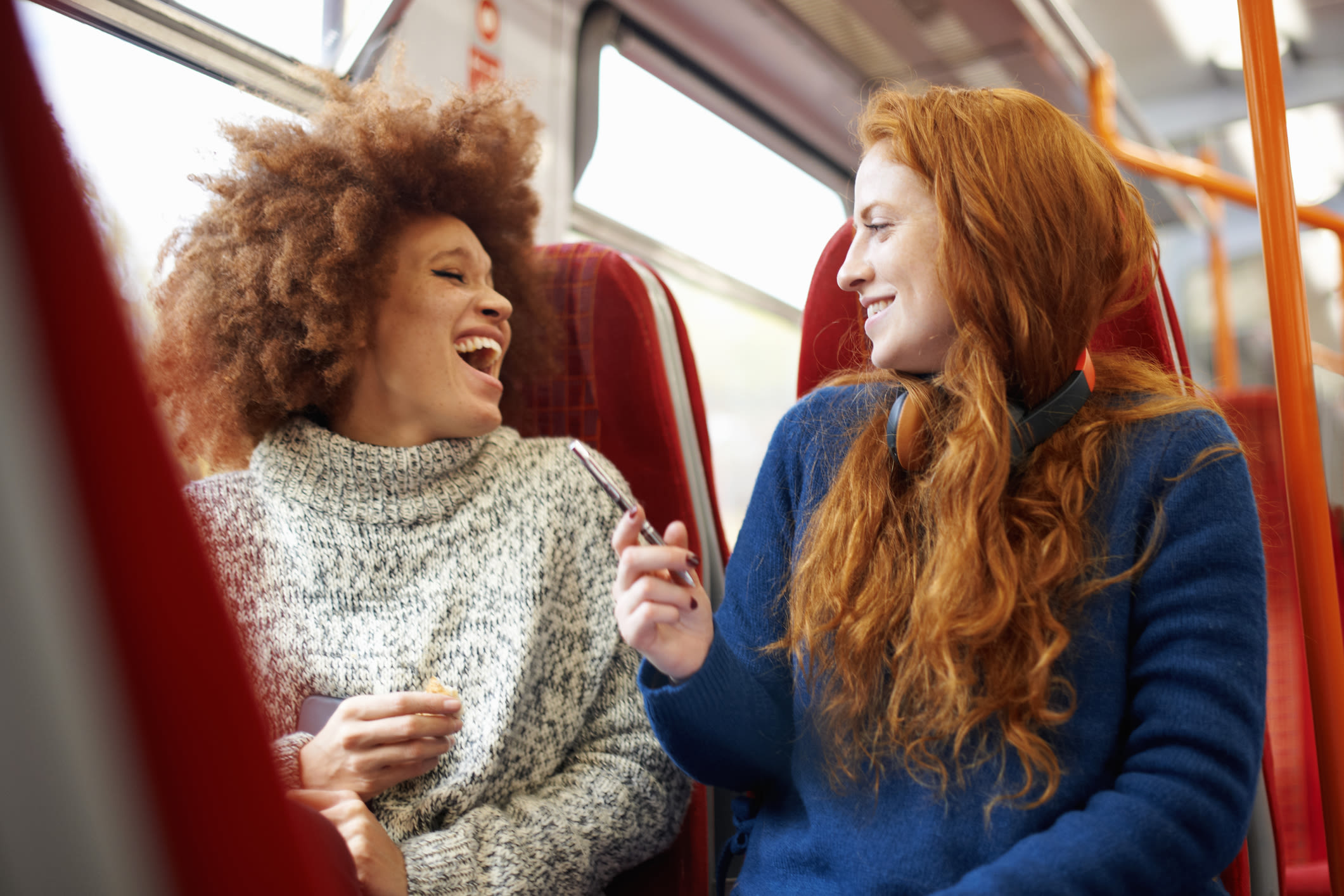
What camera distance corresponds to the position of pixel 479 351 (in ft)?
4.71

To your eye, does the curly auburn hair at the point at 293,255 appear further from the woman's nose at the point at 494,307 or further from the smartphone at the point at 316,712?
the smartphone at the point at 316,712

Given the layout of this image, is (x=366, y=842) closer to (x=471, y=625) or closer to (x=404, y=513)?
(x=471, y=625)

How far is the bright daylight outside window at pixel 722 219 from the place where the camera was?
10.4 feet

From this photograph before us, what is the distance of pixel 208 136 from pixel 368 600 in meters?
0.74

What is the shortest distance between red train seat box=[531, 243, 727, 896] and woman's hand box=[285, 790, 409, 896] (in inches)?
19.2

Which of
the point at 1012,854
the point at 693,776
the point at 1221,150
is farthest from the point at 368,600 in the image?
the point at 1221,150

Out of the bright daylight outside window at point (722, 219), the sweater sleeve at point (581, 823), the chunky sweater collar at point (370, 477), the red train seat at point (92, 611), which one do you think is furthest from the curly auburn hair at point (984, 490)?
the bright daylight outside window at point (722, 219)

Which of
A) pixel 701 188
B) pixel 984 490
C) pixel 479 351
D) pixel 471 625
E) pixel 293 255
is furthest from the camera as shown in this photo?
pixel 701 188

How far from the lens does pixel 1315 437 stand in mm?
1005

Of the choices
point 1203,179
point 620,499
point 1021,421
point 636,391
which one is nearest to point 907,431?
point 1021,421

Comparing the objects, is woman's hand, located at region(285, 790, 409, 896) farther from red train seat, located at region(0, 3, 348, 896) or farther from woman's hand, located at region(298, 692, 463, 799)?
red train seat, located at region(0, 3, 348, 896)

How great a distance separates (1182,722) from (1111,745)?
76 millimetres

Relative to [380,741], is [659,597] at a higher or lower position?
higher

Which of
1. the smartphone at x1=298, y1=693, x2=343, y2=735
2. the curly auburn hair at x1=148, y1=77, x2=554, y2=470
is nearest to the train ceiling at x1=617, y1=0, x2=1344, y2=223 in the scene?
the curly auburn hair at x1=148, y1=77, x2=554, y2=470
